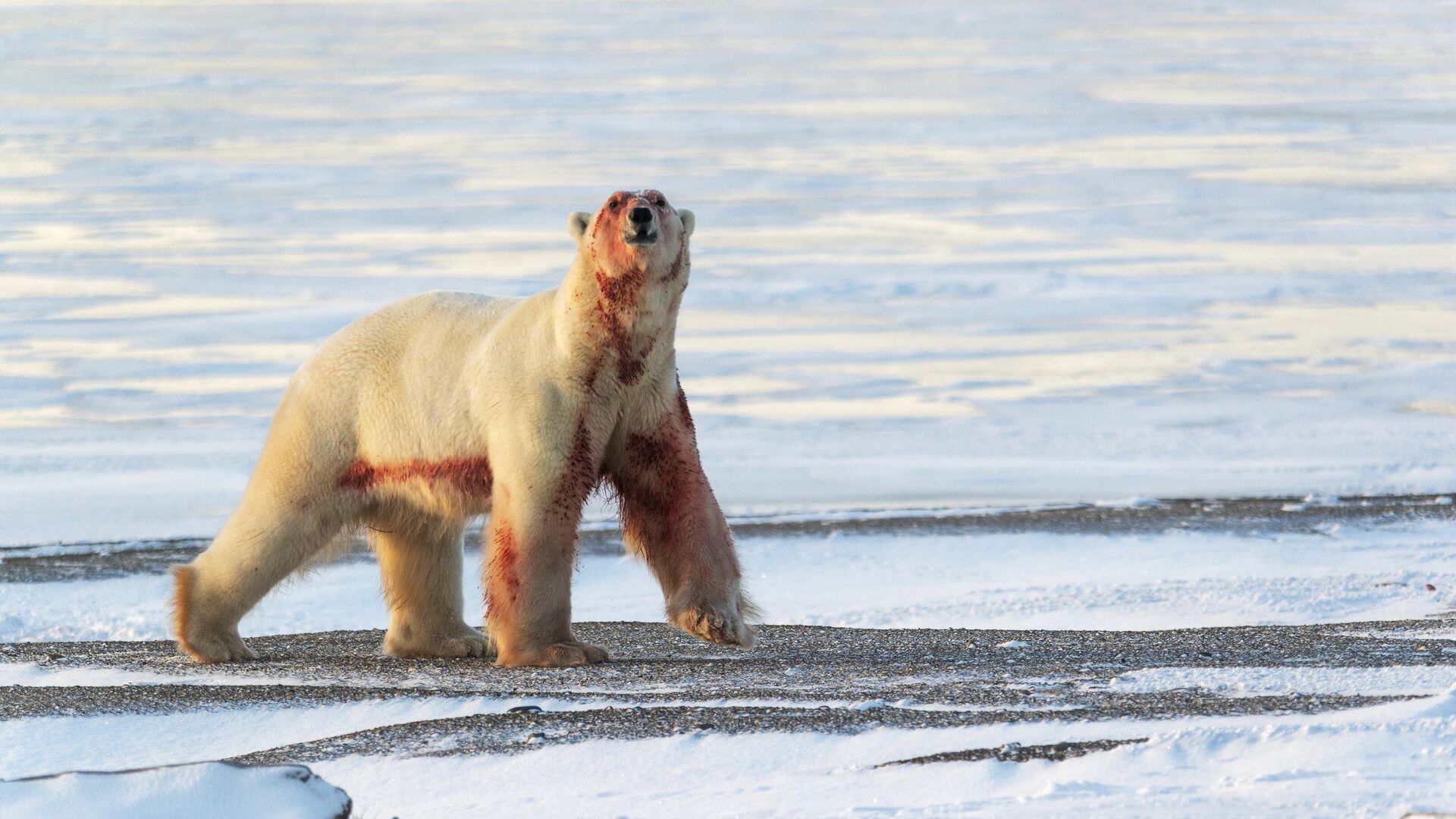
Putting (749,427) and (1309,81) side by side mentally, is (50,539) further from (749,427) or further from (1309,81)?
(1309,81)

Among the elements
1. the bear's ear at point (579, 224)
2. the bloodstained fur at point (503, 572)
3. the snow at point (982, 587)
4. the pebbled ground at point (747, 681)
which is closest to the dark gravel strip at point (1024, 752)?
the pebbled ground at point (747, 681)

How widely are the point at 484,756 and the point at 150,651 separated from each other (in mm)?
Answer: 2468

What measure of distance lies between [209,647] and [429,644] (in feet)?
2.28

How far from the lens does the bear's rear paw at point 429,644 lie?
6.46 meters

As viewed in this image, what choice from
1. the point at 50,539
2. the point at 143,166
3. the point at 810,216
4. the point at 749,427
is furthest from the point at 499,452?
the point at 143,166

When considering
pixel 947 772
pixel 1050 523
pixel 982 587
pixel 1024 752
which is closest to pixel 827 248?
pixel 1050 523

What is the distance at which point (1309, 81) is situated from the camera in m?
28.8

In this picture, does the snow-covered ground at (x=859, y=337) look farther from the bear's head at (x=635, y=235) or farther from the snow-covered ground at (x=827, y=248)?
the bear's head at (x=635, y=235)

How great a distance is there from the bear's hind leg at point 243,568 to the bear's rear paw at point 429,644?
0.45m

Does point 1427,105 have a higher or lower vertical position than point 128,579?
higher

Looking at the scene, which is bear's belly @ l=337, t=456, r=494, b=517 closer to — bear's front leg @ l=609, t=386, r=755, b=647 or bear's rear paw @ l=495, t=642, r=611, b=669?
bear's front leg @ l=609, t=386, r=755, b=647

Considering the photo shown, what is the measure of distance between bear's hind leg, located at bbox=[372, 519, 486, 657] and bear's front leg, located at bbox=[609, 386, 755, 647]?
0.78 metres

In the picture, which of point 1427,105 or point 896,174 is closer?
point 896,174

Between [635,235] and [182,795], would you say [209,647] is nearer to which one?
[635,235]
